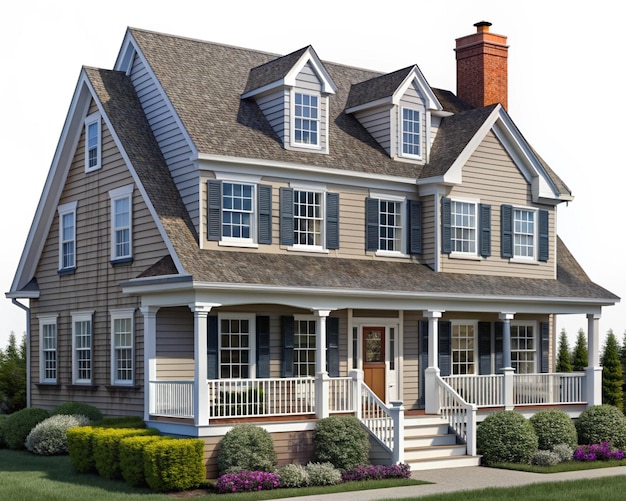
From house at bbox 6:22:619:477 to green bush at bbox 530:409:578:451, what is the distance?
1356 mm

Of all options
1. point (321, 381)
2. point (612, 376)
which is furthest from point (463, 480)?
point (612, 376)

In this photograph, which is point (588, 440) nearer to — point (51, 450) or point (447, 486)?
point (447, 486)

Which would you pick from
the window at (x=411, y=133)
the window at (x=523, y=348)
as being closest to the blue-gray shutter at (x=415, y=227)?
the window at (x=411, y=133)

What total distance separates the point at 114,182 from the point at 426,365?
942 cm

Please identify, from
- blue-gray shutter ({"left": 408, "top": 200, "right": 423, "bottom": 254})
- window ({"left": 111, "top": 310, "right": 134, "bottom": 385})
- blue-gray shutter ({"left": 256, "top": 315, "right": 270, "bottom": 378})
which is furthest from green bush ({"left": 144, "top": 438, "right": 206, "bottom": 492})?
blue-gray shutter ({"left": 408, "top": 200, "right": 423, "bottom": 254})

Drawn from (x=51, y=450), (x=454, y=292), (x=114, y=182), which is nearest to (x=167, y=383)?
(x=51, y=450)

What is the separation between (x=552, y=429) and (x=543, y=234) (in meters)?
6.79

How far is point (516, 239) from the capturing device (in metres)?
29.5

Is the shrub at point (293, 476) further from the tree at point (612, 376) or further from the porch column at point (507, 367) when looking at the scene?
the tree at point (612, 376)

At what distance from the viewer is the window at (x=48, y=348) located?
28.8 m

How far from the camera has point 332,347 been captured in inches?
998

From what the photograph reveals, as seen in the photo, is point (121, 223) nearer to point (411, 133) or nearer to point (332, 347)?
point (332, 347)

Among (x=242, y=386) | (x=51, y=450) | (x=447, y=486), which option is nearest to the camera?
(x=447, y=486)

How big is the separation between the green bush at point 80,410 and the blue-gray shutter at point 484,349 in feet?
34.1
